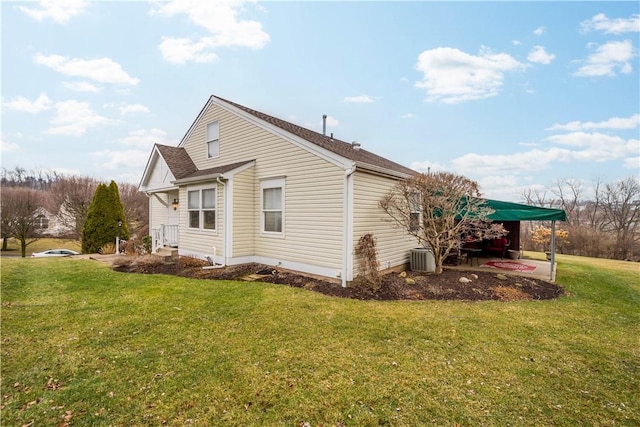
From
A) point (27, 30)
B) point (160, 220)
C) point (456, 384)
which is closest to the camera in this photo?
point (456, 384)

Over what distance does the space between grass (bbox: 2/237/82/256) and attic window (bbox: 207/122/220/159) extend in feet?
83.9

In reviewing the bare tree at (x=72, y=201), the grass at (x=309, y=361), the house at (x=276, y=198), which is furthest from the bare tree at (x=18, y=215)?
the grass at (x=309, y=361)

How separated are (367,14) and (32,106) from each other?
1674 centimetres

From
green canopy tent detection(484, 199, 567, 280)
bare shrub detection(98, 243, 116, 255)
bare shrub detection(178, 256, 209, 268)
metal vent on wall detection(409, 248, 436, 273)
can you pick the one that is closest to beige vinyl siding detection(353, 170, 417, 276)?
metal vent on wall detection(409, 248, 436, 273)

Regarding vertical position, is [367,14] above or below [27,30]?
above

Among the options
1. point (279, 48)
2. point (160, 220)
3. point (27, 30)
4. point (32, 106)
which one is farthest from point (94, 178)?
point (279, 48)

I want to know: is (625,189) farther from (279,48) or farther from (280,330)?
(280,330)

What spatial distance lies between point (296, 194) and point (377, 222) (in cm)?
270

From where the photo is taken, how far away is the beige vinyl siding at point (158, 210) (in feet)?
47.7

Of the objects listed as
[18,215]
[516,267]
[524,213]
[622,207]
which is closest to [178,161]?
[524,213]

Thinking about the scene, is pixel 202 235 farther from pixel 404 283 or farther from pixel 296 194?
pixel 404 283

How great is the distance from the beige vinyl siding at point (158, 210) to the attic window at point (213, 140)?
13.0 feet

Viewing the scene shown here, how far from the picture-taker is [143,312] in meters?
5.62

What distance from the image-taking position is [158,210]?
49.9ft
